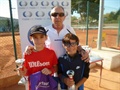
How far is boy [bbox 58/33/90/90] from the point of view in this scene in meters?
2.04

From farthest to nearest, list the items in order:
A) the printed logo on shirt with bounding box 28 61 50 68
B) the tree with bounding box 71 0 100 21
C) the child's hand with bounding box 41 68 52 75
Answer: the tree with bounding box 71 0 100 21 < the printed logo on shirt with bounding box 28 61 50 68 < the child's hand with bounding box 41 68 52 75

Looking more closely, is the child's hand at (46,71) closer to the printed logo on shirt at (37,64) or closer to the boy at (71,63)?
the printed logo on shirt at (37,64)

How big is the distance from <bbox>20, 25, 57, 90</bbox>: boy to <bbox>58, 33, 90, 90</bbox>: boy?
15 cm

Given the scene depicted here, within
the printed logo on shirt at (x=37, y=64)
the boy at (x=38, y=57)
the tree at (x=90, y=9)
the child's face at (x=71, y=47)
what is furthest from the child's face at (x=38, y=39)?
the tree at (x=90, y=9)

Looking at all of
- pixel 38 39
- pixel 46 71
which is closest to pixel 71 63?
pixel 46 71

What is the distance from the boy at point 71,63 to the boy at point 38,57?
0.49 feet

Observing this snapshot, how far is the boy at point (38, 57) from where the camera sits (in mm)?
1946

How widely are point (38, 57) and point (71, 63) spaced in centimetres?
46

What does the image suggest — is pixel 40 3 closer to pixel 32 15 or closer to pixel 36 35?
pixel 32 15

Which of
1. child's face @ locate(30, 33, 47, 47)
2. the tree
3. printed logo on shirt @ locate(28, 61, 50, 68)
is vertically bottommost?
printed logo on shirt @ locate(28, 61, 50, 68)

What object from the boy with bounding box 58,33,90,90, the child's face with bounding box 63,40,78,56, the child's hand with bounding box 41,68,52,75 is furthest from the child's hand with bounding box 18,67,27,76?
the child's face with bounding box 63,40,78,56

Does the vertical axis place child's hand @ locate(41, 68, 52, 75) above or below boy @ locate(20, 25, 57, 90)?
below

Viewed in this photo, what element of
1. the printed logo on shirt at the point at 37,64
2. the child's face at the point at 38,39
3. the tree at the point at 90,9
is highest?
the tree at the point at 90,9

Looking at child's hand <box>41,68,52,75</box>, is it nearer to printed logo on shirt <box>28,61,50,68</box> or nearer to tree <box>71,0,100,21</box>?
printed logo on shirt <box>28,61,50,68</box>
